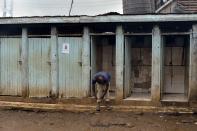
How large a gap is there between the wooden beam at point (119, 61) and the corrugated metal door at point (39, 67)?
8.54 feet

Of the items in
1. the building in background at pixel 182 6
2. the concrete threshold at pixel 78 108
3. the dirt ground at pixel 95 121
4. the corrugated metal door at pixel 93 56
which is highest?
the building in background at pixel 182 6

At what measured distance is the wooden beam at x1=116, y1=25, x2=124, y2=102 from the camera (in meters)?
15.1

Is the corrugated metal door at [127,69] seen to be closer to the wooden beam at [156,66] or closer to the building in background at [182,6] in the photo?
the wooden beam at [156,66]

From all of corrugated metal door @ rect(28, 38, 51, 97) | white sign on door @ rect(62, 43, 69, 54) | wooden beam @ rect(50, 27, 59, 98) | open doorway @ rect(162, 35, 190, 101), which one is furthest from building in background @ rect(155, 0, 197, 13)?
corrugated metal door @ rect(28, 38, 51, 97)

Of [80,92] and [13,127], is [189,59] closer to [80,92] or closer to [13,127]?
[80,92]

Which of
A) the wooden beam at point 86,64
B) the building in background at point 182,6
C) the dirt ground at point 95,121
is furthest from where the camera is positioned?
the building in background at point 182,6

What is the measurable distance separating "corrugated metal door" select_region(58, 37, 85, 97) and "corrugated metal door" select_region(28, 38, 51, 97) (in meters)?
0.50

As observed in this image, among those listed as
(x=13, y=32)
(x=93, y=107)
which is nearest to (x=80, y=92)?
(x=93, y=107)

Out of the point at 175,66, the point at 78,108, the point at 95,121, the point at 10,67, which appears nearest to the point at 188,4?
the point at 175,66

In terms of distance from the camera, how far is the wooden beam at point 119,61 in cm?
1510

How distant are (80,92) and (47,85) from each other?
1.31 meters

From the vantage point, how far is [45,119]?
13680mm

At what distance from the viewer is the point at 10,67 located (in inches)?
642

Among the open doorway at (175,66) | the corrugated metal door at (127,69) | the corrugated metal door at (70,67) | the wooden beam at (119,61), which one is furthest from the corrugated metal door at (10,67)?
the open doorway at (175,66)
